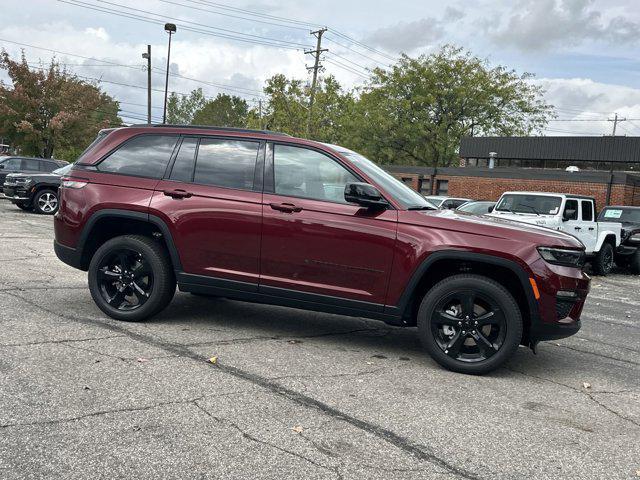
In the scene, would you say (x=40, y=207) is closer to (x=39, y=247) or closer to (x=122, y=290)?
(x=39, y=247)

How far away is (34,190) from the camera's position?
1836 cm

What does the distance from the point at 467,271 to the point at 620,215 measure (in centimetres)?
1287

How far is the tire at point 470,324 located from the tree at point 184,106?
107 metres

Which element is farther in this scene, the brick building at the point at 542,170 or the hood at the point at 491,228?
the brick building at the point at 542,170

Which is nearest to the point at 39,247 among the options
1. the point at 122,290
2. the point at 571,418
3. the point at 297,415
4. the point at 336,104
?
the point at 122,290

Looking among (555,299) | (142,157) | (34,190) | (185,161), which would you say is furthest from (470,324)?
(34,190)

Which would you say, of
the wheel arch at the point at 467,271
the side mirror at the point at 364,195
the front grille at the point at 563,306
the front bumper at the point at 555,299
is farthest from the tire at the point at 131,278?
the front grille at the point at 563,306

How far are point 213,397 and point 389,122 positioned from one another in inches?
1623

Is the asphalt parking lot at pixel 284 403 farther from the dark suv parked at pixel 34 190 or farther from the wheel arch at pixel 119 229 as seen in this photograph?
the dark suv parked at pixel 34 190

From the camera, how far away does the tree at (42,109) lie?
100ft

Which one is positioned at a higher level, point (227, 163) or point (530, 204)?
point (227, 163)

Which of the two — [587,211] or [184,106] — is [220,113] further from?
[587,211]

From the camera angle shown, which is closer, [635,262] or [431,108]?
[635,262]

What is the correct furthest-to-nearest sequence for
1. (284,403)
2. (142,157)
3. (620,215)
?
(620,215) < (142,157) < (284,403)
